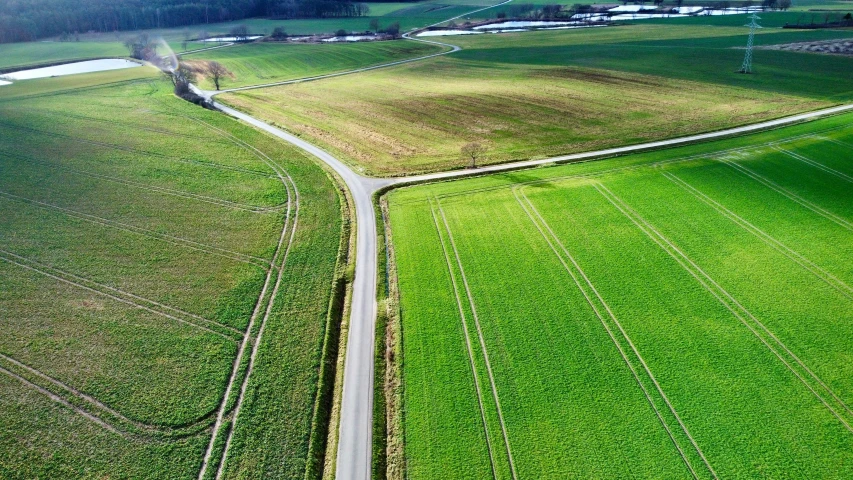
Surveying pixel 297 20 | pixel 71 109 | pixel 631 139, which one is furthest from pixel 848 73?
pixel 297 20

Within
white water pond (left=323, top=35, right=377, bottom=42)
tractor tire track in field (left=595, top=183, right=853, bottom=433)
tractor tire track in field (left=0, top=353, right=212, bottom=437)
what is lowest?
tractor tire track in field (left=0, top=353, right=212, bottom=437)

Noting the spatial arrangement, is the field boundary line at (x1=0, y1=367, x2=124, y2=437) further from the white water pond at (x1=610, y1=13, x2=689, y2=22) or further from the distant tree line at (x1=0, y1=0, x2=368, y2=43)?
the white water pond at (x1=610, y1=13, x2=689, y2=22)

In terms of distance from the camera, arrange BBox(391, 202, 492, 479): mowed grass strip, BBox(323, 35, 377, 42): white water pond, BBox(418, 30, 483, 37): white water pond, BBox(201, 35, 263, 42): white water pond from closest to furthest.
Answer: BBox(391, 202, 492, 479): mowed grass strip, BBox(323, 35, 377, 42): white water pond, BBox(418, 30, 483, 37): white water pond, BBox(201, 35, 263, 42): white water pond

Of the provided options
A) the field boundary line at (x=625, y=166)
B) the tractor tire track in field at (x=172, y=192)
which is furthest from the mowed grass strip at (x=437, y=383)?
the tractor tire track in field at (x=172, y=192)

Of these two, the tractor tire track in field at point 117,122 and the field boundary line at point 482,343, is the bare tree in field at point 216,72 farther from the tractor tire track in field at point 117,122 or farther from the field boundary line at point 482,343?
the field boundary line at point 482,343

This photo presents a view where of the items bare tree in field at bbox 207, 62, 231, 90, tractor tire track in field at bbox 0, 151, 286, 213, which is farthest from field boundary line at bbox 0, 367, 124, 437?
bare tree in field at bbox 207, 62, 231, 90

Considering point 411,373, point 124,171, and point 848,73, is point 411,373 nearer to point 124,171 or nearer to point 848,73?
point 124,171
